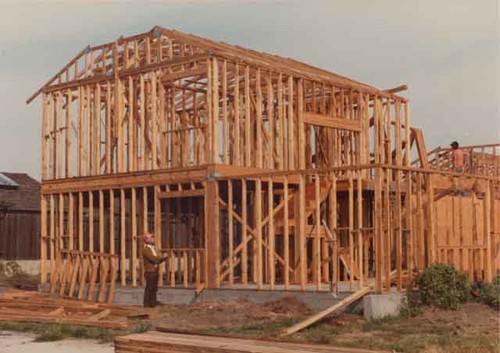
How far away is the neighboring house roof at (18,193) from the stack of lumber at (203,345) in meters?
26.9

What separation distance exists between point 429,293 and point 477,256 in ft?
11.7

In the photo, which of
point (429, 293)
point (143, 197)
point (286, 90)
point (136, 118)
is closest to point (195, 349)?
point (429, 293)

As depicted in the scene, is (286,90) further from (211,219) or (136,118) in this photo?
(211,219)

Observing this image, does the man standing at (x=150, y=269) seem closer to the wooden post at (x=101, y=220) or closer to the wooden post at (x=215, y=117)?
the wooden post at (x=215, y=117)

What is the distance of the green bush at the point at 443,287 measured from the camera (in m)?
18.7

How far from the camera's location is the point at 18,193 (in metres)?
40.6

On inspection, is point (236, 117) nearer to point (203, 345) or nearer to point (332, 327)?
point (332, 327)

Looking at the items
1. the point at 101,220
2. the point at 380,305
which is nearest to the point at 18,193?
the point at 101,220

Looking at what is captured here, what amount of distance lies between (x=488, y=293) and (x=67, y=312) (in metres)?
9.39

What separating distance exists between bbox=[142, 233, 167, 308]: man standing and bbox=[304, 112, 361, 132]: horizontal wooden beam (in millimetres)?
6640

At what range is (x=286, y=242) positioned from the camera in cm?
2056

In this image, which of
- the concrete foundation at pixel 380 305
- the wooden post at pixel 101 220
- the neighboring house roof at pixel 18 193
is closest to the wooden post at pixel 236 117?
the wooden post at pixel 101 220

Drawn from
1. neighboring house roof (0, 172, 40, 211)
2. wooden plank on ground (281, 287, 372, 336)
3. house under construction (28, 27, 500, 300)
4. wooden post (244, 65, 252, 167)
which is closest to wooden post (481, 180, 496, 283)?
house under construction (28, 27, 500, 300)

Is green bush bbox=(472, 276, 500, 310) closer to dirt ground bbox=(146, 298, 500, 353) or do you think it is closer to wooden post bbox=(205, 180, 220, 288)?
dirt ground bbox=(146, 298, 500, 353)
